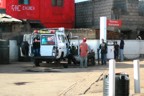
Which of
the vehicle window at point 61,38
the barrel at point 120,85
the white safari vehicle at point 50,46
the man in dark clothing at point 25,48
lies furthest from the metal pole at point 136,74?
the man in dark clothing at point 25,48

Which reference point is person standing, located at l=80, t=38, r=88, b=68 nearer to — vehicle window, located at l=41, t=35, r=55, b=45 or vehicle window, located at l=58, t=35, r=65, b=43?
vehicle window, located at l=58, t=35, r=65, b=43

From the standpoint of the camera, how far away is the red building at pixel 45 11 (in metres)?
41.3

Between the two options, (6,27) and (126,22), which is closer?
(6,27)

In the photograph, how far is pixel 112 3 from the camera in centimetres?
4166

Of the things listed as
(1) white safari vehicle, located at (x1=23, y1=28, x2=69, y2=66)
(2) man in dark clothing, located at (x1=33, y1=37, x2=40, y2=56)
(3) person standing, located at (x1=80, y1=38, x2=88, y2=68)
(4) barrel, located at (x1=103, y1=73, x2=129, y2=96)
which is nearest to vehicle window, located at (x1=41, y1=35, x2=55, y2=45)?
(1) white safari vehicle, located at (x1=23, y1=28, x2=69, y2=66)

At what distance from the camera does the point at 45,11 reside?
4322 centimetres

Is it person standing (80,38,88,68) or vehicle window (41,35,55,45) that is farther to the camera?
person standing (80,38,88,68)

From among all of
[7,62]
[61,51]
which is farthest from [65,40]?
[7,62]

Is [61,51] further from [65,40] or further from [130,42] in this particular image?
[130,42]

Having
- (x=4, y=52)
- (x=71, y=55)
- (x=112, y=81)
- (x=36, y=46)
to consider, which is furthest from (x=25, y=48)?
(x=112, y=81)

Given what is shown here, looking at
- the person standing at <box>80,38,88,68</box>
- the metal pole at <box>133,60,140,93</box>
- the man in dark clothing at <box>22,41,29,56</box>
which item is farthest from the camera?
the man in dark clothing at <box>22,41,29,56</box>

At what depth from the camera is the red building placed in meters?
41.3

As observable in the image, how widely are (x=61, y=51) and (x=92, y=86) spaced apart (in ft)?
33.3

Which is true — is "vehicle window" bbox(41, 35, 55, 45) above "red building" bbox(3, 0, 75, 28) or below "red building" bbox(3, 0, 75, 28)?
below
